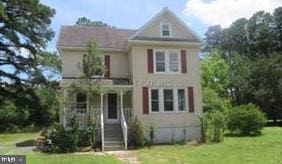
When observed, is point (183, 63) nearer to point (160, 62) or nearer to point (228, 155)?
point (160, 62)

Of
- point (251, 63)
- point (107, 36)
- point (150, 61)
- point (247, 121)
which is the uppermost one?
point (251, 63)

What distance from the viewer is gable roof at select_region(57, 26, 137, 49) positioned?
25359 millimetres

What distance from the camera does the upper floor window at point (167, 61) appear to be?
2453 cm

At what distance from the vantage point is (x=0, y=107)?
116ft

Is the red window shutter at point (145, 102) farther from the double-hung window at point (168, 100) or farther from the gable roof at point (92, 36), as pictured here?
the gable roof at point (92, 36)

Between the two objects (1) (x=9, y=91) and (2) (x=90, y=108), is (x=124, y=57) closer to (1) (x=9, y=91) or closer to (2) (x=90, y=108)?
(2) (x=90, y=108)

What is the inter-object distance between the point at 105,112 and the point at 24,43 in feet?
44.2

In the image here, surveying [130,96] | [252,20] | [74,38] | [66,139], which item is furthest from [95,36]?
[252,20]

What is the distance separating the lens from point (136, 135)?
21.6 meters

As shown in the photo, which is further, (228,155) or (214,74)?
(214,74)

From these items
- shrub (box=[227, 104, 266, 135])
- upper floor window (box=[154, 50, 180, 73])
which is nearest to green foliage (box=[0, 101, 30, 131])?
upper floor window (box=[154, 50, 180, 73])

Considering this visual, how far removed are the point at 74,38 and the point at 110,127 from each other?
7052mm

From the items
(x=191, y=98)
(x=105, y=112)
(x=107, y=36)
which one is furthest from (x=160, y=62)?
(x=107, y=36)

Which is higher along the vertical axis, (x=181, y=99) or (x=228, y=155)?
(x=181, y=99)
